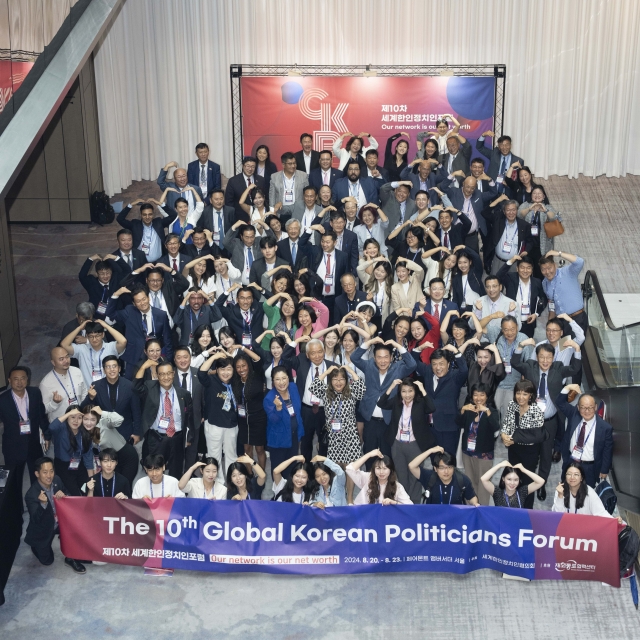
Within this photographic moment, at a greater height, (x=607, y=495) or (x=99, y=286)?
(x=99, y=286)

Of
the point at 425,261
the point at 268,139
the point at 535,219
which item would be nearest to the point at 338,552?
the point at 425,261

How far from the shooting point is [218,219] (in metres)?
12.6

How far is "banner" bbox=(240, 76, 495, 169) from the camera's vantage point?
15820 millimetres

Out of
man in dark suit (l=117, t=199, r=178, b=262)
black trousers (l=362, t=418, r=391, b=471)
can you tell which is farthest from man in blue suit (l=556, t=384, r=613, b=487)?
man in dark suit (l=117, t=199, r=178, b=262)

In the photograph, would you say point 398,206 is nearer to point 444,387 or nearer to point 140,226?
point 140,226

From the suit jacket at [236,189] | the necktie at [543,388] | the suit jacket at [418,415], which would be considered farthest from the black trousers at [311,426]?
the suit jacket at [236,189]

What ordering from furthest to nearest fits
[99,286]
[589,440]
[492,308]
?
[99,286] → [492,308] → [589,440]

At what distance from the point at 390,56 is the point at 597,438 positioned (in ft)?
31.9

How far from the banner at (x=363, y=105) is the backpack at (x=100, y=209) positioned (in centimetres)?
253

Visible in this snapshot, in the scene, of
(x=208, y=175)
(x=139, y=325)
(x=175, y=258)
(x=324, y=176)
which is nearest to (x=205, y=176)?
(x=208, y=175)

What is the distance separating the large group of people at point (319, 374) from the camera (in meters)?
8.88

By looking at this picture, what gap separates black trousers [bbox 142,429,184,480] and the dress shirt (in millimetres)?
4359

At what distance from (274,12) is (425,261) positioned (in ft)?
23.7

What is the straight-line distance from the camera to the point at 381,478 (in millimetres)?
8656
